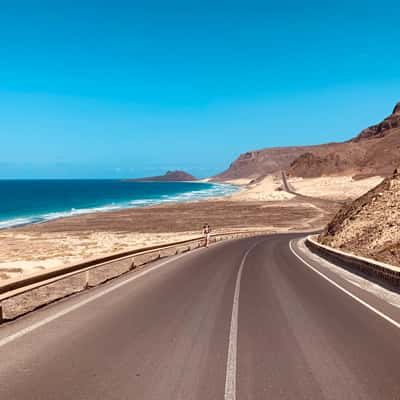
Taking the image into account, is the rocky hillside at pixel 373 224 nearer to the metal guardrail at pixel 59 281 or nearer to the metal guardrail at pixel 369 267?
the metal guardrail at pixel 369 267

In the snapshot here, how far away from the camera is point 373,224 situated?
23.2 metres

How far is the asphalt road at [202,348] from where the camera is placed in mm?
4664

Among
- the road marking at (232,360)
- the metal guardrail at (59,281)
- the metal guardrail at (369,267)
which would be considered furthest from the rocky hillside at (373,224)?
the road marking at (232,360)

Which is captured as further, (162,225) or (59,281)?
(162,225)

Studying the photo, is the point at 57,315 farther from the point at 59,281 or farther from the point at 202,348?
the point at 59,281

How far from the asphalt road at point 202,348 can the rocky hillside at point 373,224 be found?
10680 millimetres

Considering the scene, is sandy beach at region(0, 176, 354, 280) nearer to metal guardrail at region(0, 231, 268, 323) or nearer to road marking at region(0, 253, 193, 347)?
metal guardrail at region(0, 231, 268, 323)

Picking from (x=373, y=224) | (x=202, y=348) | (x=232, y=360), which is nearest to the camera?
(x=232, y=360)

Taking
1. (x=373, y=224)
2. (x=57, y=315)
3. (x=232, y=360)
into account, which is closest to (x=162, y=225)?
(x=373, y=224)

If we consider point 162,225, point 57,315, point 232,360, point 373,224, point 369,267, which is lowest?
point 162,225

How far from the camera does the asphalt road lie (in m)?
4.66

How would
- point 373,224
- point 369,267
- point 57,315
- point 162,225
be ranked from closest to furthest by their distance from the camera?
point 57,315 < point 369,267 < point 373,224 < point 162,225

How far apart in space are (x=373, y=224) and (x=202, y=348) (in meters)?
19.8

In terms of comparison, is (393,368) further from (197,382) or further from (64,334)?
(64,334)
